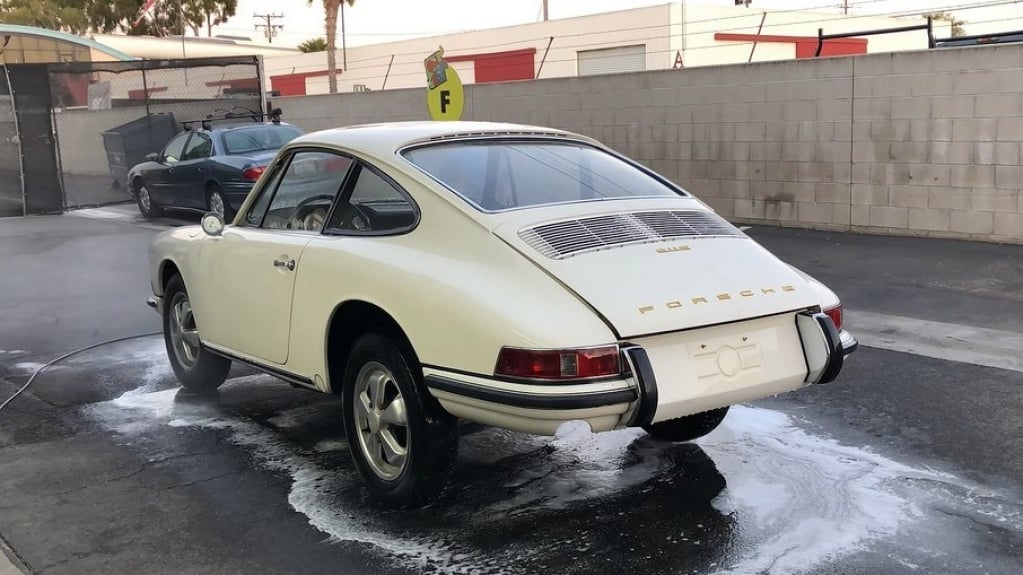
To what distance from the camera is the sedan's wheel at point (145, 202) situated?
52.9ft

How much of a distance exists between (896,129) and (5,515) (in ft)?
33.3

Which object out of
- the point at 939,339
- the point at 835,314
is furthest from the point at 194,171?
the point at 835,314

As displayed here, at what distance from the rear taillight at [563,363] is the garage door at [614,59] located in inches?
1254

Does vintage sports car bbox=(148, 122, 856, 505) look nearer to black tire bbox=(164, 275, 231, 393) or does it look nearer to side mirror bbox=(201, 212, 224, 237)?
side mirror bbox=(201, 212, 224, 237)

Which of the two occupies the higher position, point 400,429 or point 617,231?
point 617,231

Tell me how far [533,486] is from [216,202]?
36.3ft

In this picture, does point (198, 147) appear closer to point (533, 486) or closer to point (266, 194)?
point (266, 194)

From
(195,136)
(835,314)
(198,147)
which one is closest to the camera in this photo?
(835,314)

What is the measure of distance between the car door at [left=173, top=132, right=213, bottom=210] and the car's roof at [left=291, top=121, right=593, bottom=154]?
10.0 metres

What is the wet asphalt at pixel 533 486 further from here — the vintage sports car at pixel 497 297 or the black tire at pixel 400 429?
the vintage sports car at pixel 497 297

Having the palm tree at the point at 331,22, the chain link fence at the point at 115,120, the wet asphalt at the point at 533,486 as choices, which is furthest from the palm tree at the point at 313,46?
the wet asphalt at the point at 533,486

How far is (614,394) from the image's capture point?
3.48 m

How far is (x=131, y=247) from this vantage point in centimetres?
1271

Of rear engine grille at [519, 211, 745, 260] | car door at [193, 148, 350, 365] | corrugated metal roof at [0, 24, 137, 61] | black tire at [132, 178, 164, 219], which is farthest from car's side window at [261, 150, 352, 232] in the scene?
corrugated metal roof at [0, 24, 137, 61]
